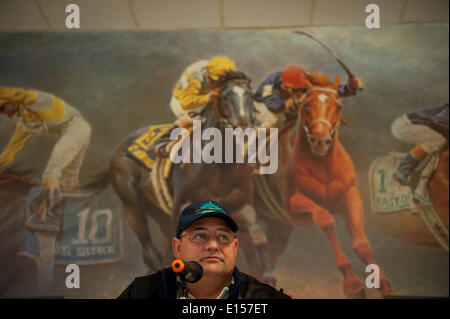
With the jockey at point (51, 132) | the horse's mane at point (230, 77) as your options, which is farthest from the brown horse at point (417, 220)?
the jockey at point (51, 132)

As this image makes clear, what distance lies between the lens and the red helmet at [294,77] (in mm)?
5883

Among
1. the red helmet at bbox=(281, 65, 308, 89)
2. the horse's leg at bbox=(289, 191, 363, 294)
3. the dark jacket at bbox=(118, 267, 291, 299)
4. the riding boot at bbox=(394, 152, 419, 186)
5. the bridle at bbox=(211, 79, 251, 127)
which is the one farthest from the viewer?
the red helmet at bbox=(281, 65, 308, 89)

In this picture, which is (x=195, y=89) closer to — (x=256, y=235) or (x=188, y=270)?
(x=256, y=235)

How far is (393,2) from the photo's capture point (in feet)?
19.3

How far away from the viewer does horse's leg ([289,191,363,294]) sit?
5.14m

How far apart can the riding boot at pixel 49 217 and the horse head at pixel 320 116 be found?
124 inches

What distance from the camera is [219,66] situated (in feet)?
19.4

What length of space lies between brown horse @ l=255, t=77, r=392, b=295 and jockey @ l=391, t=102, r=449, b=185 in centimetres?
66

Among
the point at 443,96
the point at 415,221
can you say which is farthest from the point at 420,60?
the point at 415,221

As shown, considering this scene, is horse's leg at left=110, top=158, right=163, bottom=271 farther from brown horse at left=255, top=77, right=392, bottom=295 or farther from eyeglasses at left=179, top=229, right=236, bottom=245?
eyeglasses at left=179, top=229, right=236, bottom=245

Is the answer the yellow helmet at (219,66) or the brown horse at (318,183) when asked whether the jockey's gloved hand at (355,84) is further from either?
→ the yellow helmet at (219,66)

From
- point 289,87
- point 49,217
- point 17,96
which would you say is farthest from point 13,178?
point 289,87

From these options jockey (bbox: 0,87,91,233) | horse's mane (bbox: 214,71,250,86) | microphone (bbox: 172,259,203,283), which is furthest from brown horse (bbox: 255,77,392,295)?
microphone (bbox: 172,259,203,283)
